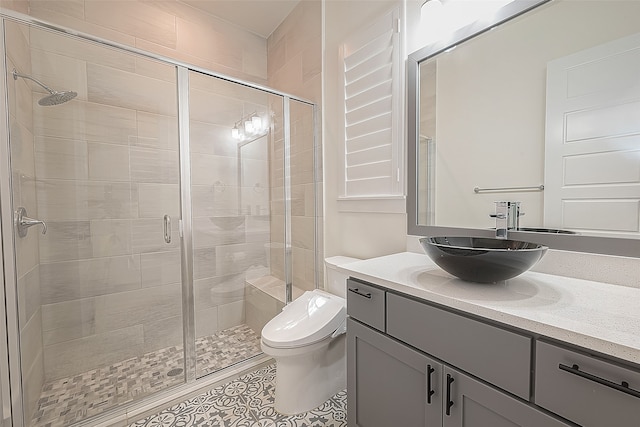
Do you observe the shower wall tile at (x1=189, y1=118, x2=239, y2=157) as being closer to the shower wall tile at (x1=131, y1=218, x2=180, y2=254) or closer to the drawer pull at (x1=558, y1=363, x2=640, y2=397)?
the shower wall tile at (x1=131, y1=218, x2=180, y2=254)

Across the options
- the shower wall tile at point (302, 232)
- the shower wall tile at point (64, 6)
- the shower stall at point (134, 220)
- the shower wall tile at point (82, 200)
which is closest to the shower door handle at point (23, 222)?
the shower stall at point (134, 220)

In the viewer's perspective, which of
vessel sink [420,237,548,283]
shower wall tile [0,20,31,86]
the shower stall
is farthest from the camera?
the shower stall

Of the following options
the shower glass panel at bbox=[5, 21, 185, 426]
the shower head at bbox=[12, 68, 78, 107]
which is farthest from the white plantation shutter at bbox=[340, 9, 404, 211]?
the shower head at bbox=[12, 68, 78, 107]

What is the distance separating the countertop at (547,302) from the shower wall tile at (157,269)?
1424 mm

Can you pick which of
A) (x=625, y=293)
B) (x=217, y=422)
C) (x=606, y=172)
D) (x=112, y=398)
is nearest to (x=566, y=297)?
(x=625, y=293)

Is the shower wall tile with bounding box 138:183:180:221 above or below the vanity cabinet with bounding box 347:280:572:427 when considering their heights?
above

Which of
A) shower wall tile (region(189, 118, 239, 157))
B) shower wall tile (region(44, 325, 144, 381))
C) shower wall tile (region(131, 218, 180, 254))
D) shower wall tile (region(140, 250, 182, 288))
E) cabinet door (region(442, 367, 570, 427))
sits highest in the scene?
shower wall tile (region(189, 118, 239, 157))

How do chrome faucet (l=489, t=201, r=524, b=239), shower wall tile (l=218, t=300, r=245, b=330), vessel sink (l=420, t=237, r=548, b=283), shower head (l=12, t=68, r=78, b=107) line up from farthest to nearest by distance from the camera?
shower wall tile (l=218, t=300, r=245, b=330) → shower head (l=12, t=68, r=78, b=107) → chrome faucet (l=489, t=201, r=524, b=239) → vessel sink (l=420, t=237, r=548, b=283)

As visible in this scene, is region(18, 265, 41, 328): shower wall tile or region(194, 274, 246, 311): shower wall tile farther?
region(194, 274, 246, 311): shower wall tile

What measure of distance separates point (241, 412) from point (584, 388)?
1.55 metres

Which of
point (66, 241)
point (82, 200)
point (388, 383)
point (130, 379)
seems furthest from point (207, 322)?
point (388, 383)

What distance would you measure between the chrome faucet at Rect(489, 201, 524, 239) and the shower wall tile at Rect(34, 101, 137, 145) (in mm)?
2214

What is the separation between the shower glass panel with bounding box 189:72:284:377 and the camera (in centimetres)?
207

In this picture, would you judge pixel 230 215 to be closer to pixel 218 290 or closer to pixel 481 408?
pixel 218 290
